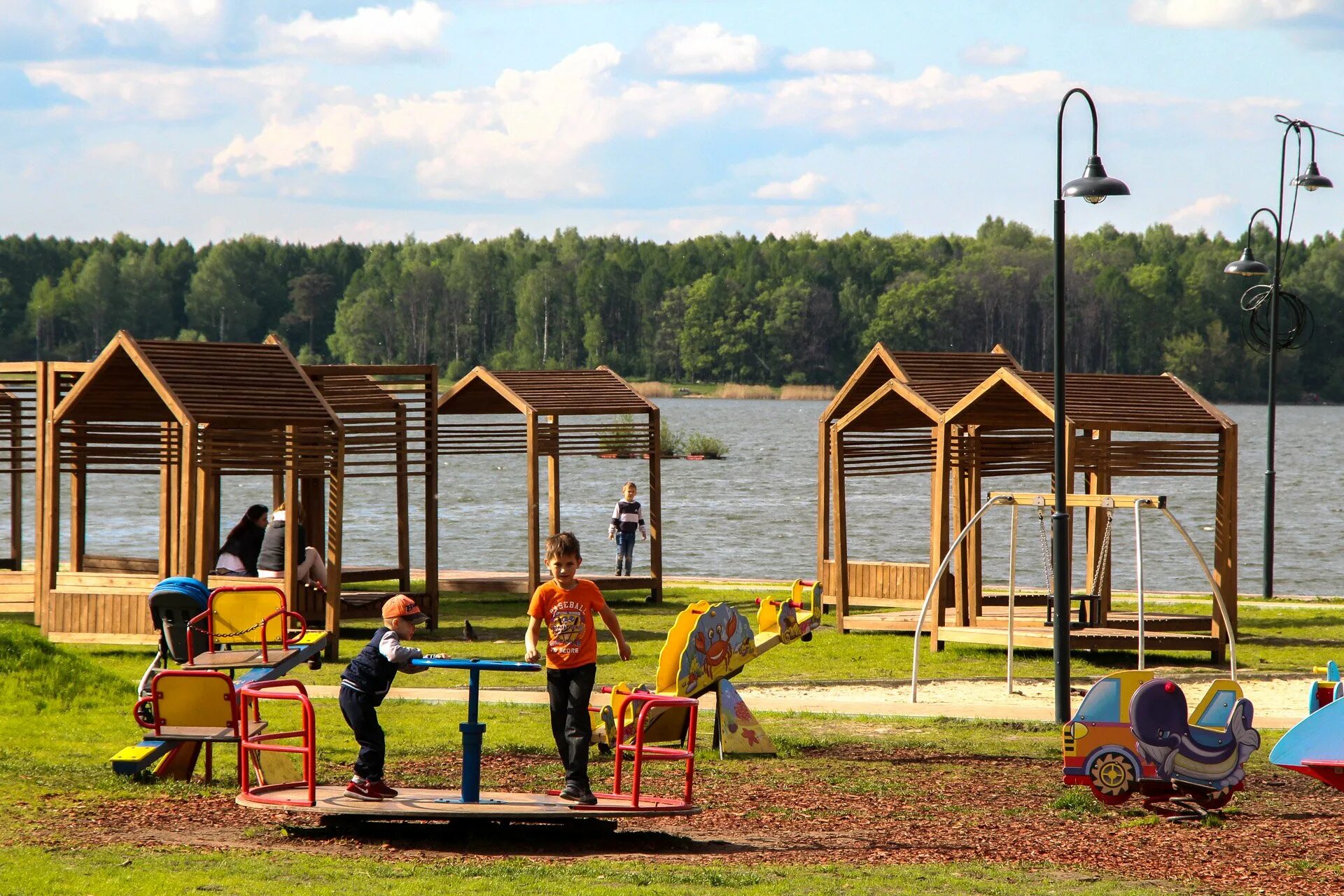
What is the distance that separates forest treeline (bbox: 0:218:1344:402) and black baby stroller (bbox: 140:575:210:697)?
370ft

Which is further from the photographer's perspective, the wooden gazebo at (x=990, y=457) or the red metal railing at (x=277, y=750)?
the wooden gazebo at (x=990, y=457)

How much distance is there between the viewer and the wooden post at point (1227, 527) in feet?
58.0

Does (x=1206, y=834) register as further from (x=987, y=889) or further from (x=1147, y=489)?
(x=1147, y=489)

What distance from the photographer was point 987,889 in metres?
8.00

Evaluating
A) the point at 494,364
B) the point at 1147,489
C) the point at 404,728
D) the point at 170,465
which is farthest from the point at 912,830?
the point at 494,364

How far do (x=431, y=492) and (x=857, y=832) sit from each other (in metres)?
10.8

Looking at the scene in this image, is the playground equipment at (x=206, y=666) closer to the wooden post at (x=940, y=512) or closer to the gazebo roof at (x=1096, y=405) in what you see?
the wooden post at (x=940, y=512)

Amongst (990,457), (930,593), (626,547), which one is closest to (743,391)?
(626,547)

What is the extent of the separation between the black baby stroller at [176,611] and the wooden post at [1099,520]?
30.1 ft

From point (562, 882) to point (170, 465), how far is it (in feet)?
37.7

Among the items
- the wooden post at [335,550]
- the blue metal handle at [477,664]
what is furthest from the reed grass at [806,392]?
the blue metal handle at [477,664]

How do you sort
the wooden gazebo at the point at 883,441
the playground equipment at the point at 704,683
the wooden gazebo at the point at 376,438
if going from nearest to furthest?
the playground equipment at the point at 704,683, the wooden gazebo at the point at 376,438, the wooden gazebo at the point at 883,441

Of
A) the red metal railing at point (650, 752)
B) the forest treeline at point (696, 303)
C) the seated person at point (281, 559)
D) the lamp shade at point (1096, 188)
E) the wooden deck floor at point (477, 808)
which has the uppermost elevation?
the forest treeline at point (696, 303)

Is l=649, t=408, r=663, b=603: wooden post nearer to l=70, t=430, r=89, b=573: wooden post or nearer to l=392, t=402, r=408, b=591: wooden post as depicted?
l=392, t=402, r=408, b=591: wooden post
